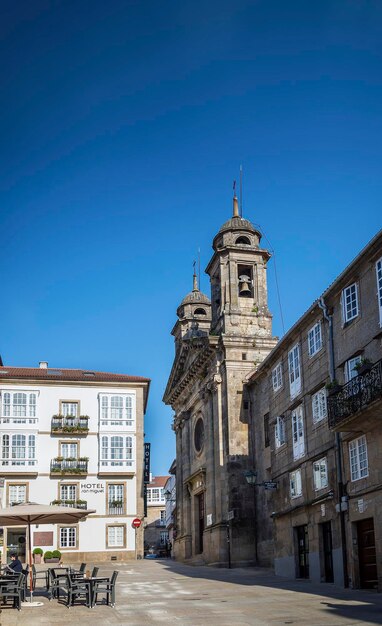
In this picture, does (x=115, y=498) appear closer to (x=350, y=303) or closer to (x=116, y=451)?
(x=116, y=451)

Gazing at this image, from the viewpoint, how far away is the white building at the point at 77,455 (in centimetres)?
4866

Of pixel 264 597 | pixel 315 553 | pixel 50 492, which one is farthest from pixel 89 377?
pixel 264 597

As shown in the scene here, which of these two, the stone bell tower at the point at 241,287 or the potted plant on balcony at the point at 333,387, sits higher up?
the stone bell tower at the point at 241,287

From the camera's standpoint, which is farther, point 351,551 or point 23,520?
point 351,551

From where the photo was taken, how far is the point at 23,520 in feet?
67.9

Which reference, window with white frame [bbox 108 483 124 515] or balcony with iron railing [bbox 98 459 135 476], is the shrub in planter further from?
balcony with iron railing [bbox 98 459 135 476]

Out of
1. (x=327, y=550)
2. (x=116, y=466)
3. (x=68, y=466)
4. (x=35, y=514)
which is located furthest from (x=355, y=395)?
(x=68, y=466)

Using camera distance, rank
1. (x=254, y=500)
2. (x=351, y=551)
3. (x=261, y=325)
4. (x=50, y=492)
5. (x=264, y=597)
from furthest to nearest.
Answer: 1. (x=50, y=492)
2. (x=261, y=325)
3. (x=254, y=500)
4. (x=351, y=551)
5. (x=264, y=597)

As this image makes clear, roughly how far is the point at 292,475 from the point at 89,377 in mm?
25785

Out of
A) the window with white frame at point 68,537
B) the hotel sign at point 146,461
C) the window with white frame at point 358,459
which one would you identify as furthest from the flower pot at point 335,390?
the hotel sign at point 146,461

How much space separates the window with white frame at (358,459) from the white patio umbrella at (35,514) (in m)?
7.81

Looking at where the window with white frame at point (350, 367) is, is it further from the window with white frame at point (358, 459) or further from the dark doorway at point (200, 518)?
the dark doorway at point (200, 518)

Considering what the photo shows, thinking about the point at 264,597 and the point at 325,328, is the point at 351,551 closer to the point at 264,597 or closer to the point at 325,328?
the point at 264,597

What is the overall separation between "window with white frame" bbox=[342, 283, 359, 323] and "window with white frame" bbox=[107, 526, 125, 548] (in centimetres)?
3015
